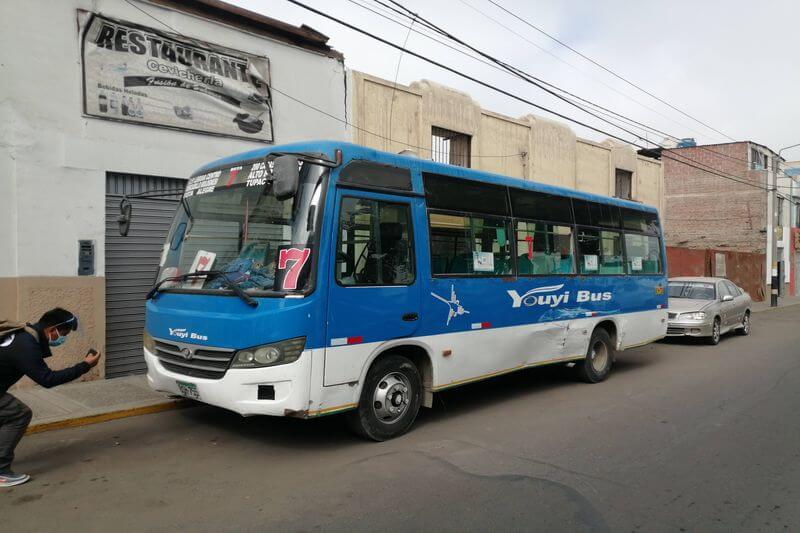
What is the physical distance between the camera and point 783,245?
39656 millimetres

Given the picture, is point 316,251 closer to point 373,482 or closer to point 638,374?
point 373,482

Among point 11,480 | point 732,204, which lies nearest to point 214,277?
point 11,480

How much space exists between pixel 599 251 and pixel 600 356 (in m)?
1.68

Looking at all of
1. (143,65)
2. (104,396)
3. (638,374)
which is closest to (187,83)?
(143,65)

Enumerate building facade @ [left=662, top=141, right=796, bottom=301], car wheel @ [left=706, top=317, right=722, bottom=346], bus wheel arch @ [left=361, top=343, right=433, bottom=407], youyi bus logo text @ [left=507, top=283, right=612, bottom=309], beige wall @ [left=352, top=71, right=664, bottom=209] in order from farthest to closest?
1. building facade @ [left=662, top=141, right=796, bottom=301]
2. car wheel @ [left=706, top=317, right=722, bottom=346]
3. beige wall @ [left=352, top=71, right=664, bottom=209]
4. youyi bus logo text @ [left=507, top=283, right=612, bottom=309]
5. bus wheel arch @ [left=361, top=343, right=433, bottom=407]

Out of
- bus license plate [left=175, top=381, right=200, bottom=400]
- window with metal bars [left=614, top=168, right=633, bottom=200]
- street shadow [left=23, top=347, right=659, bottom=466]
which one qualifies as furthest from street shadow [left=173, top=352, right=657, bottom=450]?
window with metal bars [left=614, top=168, right=633, bottom=200]

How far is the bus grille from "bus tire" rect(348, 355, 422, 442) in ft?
4.37

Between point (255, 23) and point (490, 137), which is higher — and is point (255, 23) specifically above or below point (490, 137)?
above

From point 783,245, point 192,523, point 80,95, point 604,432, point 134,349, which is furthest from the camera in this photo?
point 783,245

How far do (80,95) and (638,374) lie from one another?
32.4ft

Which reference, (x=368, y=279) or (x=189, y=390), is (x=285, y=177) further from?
(x=189, y=390)

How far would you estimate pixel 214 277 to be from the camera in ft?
18.2

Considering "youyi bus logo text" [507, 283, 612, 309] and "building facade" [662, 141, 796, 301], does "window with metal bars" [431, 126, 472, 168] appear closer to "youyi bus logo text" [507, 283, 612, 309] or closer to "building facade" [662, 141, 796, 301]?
"youyi bus logo text" [507, 283, 612, 309]

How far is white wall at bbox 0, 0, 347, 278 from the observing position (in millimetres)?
8078
